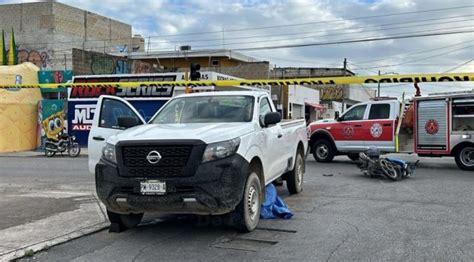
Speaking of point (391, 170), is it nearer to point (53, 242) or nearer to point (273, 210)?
point (273, 210)

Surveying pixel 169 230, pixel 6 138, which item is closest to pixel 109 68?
pixel 6 138

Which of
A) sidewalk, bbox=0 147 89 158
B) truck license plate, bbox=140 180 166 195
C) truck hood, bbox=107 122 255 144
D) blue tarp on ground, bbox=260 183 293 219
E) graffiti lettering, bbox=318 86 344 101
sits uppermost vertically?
graffiti lettering, bbox=318 86 344 101

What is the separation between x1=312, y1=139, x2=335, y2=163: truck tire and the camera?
17.8 meters

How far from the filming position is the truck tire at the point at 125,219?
7.14 m

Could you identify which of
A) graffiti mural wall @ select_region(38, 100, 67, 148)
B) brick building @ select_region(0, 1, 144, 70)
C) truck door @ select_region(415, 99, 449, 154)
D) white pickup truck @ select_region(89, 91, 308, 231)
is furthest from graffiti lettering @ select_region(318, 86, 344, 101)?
white pickup truck @ select_region(89, 91, 308, 231)

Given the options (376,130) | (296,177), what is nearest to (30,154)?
(376,130)

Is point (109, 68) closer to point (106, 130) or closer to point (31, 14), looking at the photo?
point (31, 14)

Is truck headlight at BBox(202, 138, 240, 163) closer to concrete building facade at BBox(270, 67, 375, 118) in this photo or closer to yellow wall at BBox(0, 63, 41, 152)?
yellow wall at BBox(0, 63, 41, 152)

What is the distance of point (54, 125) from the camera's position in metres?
27.2

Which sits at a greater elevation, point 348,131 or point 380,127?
point 380,127

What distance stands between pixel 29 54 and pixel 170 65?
14.1m

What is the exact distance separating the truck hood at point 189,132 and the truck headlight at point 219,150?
0.06m

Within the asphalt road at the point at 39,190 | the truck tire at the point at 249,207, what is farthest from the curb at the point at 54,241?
the truck tire at the point at 249,207

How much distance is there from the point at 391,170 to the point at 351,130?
4.64 metres
